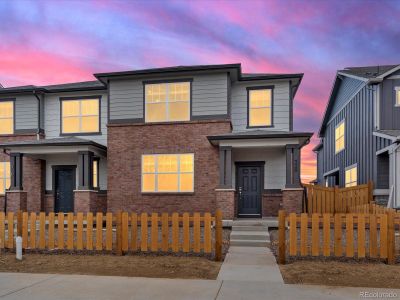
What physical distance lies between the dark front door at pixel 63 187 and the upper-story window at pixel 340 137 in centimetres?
1764

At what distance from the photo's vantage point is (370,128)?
18562 millimetres

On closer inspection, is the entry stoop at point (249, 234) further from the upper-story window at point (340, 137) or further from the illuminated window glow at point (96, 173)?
the upper-story window at point (340, 137)

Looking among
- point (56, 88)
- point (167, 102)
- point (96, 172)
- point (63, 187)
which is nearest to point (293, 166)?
point (167, 102)

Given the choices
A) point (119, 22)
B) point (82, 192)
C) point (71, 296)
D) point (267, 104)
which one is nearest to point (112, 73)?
point (119, 22)

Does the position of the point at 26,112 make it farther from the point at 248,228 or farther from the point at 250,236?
the point at 250,236

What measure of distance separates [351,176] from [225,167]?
10882 mm

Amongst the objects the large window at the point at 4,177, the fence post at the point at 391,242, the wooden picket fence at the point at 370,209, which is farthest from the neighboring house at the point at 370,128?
the large window at the point at 4,177

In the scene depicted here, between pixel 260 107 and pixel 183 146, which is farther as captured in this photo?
pixel 260 107

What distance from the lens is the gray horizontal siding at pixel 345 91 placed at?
21.0 m

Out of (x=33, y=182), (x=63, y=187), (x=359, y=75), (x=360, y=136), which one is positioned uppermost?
(x=359, y=75)

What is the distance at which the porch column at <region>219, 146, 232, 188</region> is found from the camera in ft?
50.3

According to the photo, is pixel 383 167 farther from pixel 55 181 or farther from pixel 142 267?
pixel 55 181

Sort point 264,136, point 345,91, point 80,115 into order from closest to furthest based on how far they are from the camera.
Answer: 1. point 264,136
2. point 80,115
3. point 345,91

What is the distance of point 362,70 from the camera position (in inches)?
868
